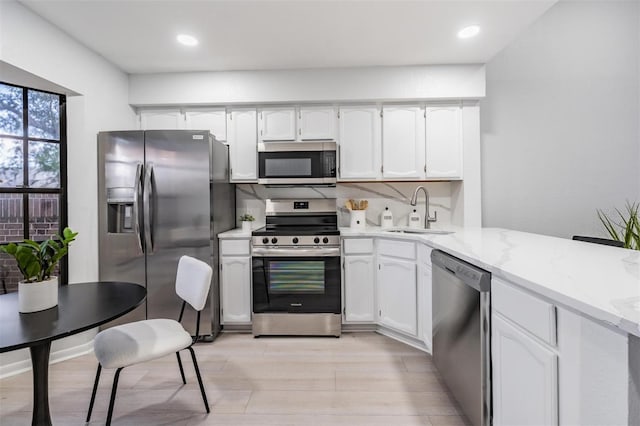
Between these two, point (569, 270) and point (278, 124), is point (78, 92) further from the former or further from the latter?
point (569, 270)

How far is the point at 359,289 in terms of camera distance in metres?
2.90

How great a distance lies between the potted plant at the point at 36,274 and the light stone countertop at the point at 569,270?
6.09 ft

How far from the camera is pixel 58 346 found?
2445 millimetres

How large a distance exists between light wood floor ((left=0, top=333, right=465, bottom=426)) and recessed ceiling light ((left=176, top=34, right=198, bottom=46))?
2.51 metres

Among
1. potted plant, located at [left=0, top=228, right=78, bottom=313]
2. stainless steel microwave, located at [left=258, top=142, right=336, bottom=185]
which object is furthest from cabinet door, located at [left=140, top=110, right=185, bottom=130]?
potted plant, located at [left=0, top=228, right=78, bottom=313]

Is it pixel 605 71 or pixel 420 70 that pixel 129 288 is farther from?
pixel 605 71

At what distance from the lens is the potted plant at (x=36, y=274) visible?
1.33 meters

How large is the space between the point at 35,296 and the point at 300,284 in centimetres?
184

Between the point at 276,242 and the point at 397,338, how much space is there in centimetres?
136

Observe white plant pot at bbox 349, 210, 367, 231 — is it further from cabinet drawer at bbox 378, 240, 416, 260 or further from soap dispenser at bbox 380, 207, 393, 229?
cabinet drawer at bbox 378, 240, 416, 260

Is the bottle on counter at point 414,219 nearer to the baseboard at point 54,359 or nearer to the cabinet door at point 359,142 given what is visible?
the cabinet door at point 359,142

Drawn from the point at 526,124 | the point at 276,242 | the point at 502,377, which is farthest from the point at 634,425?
the point at 526,124

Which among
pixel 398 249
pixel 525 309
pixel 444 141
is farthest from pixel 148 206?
pixel 444 141

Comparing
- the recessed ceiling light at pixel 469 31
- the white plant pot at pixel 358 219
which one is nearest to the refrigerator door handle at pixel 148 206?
the white plant pot at pixel 358 219
